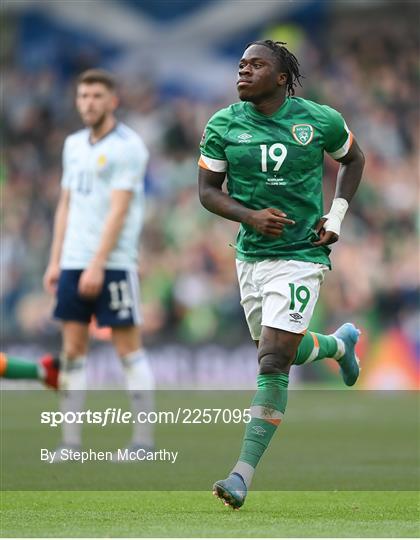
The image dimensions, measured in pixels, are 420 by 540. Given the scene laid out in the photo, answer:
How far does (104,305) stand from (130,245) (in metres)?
0.52

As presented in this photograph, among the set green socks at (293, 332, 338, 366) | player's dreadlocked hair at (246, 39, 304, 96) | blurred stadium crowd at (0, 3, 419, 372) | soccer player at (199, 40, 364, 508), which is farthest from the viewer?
blurred stadium crowd at (0, 3, 419, 372)

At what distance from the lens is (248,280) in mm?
7277

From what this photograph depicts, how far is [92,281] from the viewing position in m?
9.67

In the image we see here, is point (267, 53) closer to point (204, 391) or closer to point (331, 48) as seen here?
point (204, 391)

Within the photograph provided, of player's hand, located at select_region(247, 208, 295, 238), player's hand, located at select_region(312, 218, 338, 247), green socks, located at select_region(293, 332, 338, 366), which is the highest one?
player's hand, located at select_region(247, 208, 295, 238)

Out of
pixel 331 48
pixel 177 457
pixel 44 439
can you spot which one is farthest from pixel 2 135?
pixel 177 457

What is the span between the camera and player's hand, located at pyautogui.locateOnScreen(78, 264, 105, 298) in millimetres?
9672

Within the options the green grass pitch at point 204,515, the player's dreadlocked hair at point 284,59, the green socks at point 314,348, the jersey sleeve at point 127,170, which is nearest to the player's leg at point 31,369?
the jersey sleeve at point 127,170

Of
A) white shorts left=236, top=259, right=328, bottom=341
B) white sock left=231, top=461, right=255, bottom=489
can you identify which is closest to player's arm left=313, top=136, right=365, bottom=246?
white shorts left=236, top=259, right=328, bottom=341

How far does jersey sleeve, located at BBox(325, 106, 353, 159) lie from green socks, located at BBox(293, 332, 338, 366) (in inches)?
43.0

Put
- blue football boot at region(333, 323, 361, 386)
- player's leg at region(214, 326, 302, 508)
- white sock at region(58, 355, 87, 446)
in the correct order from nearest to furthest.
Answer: player's leg at region(214, 326, 302, 508)
blue football boot at region(333, 323, 361, 386)
white sock at region(58, 355, 87, 446)

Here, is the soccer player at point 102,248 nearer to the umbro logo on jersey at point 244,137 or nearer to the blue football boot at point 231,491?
the umbro logo on jersey at point 244,137

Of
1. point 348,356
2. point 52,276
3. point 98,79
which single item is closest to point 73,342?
point 52,276

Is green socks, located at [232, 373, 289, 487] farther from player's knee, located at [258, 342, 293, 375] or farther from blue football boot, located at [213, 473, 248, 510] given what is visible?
blue football boot, located at [213, 473, 248, 510]
